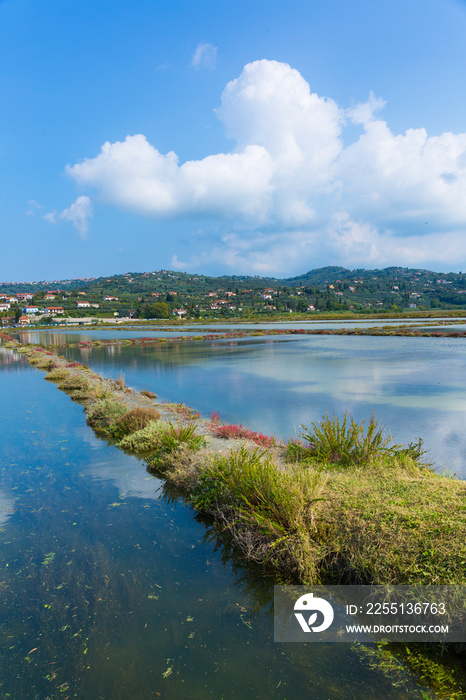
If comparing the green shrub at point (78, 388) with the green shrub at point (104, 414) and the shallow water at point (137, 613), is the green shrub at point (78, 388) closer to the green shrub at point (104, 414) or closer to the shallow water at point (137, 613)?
the green shrub at point (104, 414)

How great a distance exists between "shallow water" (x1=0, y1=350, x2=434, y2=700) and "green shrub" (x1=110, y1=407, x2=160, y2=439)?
3.99 metres

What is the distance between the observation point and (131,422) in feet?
39.9

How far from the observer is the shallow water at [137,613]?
12.0ft

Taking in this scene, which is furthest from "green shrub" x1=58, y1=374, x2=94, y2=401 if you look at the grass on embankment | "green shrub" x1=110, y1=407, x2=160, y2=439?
the grass on embankment

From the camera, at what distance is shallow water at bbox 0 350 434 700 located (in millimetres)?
3653

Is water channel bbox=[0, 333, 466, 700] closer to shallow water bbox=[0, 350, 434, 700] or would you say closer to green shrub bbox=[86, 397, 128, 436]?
shallow water bbox=[0, 350, 434, 700]

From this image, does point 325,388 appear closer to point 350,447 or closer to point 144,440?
point 144,440

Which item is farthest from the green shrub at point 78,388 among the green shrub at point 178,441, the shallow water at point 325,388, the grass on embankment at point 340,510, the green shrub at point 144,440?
the grass on embankment at point 340,510

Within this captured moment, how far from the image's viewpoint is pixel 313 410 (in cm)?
1452

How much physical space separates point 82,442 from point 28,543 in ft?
18.5

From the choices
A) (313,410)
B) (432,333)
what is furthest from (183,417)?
(432,333)

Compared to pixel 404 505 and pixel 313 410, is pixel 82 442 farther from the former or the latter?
pixel 404 505

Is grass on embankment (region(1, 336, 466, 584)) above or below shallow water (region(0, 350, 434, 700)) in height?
above

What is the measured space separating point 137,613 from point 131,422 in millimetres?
7921
